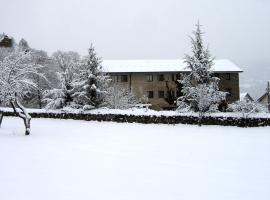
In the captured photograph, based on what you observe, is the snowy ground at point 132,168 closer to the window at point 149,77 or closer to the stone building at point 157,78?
the stone building at point 157,78

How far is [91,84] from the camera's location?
3416cm

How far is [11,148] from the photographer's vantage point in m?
16.2

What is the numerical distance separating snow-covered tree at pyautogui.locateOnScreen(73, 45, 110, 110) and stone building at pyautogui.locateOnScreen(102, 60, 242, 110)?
17664 mm

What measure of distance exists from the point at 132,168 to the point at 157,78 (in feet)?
137

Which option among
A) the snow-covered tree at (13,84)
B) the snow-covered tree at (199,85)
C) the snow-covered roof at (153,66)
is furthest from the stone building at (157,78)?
the snow-covered tree at (13,84)

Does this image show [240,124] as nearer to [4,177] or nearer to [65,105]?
[65,105]

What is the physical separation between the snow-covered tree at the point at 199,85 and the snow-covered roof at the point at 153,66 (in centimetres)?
1732

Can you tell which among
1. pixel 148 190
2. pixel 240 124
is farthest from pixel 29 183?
pixel 240 124

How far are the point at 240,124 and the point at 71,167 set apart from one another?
19.5m

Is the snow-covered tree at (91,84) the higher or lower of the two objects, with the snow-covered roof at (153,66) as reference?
lower

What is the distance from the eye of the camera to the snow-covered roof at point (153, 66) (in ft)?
172

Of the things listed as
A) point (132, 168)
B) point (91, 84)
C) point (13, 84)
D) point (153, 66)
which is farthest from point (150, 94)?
point (132, 168)

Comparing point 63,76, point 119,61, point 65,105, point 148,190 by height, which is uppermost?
point 119,61

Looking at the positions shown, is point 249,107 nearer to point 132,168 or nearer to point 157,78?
point 132,168
